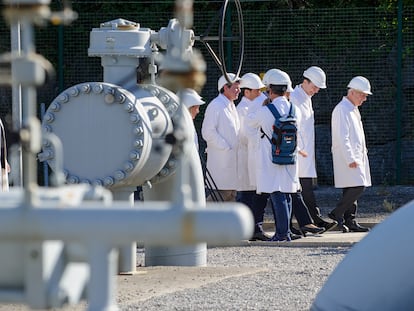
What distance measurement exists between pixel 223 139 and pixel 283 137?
1.75 metres

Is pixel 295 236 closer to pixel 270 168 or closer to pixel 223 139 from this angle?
pixel 270 168

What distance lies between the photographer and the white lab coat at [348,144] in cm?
1441

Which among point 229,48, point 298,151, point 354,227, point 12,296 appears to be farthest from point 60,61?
point 12,296

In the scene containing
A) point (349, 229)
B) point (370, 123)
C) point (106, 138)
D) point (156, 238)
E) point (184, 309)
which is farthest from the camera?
point (370, 123)

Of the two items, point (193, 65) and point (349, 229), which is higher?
point (193, 65)

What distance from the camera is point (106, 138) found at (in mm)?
9555

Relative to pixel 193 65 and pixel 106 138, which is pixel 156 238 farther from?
pixel 106 138

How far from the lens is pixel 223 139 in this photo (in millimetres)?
14688

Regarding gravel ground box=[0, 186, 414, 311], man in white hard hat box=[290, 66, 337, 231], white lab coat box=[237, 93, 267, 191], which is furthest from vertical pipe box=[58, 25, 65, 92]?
gravel ground box=[0, 186, 414, 311]

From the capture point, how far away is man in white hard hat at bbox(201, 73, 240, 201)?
48.1 feet

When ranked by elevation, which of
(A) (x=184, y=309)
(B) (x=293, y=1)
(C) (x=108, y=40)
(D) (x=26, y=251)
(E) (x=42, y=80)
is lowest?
(A) (x=184, y=309)

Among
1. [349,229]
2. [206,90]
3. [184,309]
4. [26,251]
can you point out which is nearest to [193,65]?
[26,251]

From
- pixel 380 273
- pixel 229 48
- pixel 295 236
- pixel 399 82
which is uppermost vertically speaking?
Result: pixel 229 48

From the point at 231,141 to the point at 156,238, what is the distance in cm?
1129
